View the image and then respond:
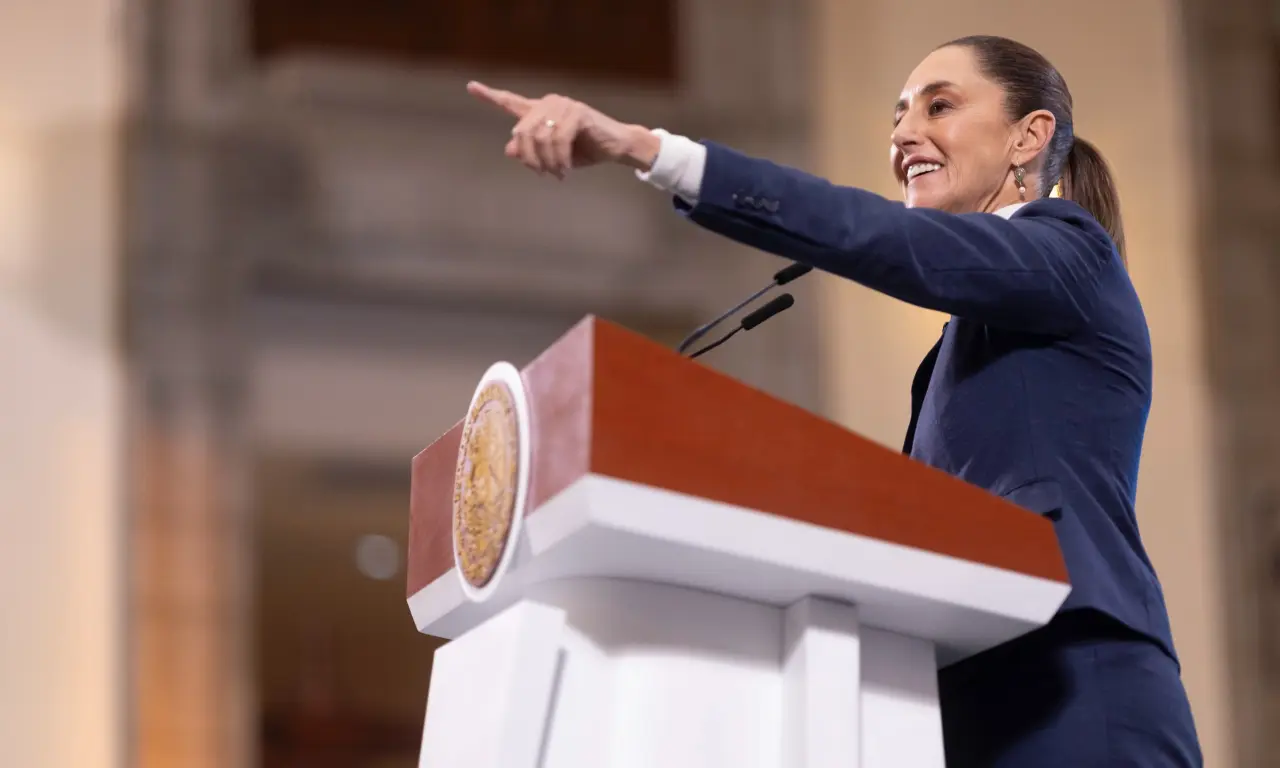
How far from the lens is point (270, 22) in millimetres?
7477

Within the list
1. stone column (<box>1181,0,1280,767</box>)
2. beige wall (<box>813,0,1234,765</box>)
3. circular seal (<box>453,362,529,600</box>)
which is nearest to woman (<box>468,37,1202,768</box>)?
circular seal (<box>453,362,529,600</box>)

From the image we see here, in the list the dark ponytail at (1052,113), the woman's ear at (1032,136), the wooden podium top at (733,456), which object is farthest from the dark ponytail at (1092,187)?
the wooden podium top at (733,456)

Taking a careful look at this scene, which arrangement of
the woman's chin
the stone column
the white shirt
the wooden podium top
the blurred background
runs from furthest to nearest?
the stone column, the blurred background, the woman's chin, the white shirt, the wooden podium top

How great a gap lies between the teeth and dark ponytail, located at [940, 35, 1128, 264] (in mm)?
124

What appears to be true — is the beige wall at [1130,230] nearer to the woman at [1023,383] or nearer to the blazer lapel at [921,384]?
the blazer lapel at [921,384]

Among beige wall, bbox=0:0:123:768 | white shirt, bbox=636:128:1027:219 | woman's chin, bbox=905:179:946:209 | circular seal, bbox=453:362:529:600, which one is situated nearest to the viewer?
circular seal, bbox=453:362:529:600

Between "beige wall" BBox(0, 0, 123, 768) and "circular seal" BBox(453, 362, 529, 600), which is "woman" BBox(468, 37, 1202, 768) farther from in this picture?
"beige wall" BBox(0, 0, 123, 768)

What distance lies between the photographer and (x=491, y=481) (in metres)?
1.78

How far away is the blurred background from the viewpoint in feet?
21.7

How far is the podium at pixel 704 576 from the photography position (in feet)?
5.24

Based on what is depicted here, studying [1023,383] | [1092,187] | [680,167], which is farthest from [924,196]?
[680,167]

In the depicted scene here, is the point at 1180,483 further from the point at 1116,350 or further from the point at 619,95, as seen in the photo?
the point at 1116,350

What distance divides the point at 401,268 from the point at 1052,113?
525cm

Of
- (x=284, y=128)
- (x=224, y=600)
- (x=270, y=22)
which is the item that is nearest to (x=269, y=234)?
(x=284, y=128)
